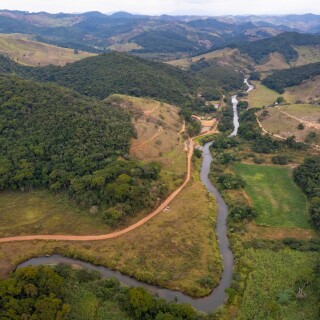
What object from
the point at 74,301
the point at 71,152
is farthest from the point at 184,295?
the point at 71,152

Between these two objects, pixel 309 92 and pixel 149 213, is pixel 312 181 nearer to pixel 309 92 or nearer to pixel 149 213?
pixel 149 213

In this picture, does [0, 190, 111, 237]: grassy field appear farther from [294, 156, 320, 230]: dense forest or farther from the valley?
[294, 156, 320, 230]: dense forest

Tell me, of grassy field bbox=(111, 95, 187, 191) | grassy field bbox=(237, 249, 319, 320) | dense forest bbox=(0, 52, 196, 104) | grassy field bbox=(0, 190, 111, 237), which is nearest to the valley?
grassy field bbox=(237, 249, 319, 320)

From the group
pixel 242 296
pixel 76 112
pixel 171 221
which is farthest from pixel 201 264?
pixel 76 112

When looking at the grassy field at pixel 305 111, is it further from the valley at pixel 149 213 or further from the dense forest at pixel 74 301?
the dense forest at pixel 74 301

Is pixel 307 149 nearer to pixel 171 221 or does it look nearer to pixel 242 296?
pixel 171 221

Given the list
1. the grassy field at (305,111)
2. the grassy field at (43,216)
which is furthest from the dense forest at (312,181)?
the grassy field at (43,216)
